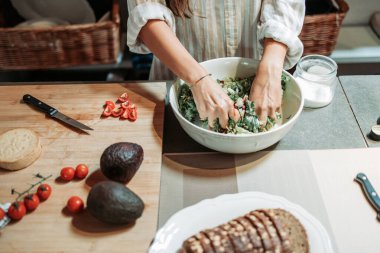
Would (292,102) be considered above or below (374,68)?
A: above

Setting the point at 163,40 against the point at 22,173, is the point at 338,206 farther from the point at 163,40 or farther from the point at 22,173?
the point at 22,173

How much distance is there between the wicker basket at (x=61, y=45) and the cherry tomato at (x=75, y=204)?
1.29m

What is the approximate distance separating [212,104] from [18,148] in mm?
578

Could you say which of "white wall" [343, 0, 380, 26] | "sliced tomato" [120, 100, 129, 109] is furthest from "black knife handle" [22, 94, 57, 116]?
"white wall" [343, 0, 380, 26]

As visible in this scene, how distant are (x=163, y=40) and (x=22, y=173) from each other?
592 millimetres

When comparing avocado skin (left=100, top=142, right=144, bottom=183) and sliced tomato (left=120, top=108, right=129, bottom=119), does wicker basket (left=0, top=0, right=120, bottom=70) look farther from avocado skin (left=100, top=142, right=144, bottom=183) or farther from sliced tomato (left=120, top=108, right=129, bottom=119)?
avocado skin (left=100, top=142, right=144, bottom=183)

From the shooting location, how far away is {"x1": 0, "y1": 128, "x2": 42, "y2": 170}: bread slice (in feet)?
3.60

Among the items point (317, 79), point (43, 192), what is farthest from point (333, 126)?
point (43, 192)

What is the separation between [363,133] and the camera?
1228 millimetres

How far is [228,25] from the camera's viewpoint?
140cm

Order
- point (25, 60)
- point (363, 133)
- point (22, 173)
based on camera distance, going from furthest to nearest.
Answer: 1. point (25, 60)
2. point (363, 133)
3. point (22, 173)

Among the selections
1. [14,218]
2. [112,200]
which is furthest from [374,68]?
[14,218]

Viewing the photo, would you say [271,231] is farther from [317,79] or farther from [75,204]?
[317,79]

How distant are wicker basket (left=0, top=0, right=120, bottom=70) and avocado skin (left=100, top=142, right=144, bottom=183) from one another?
118 centimetres
